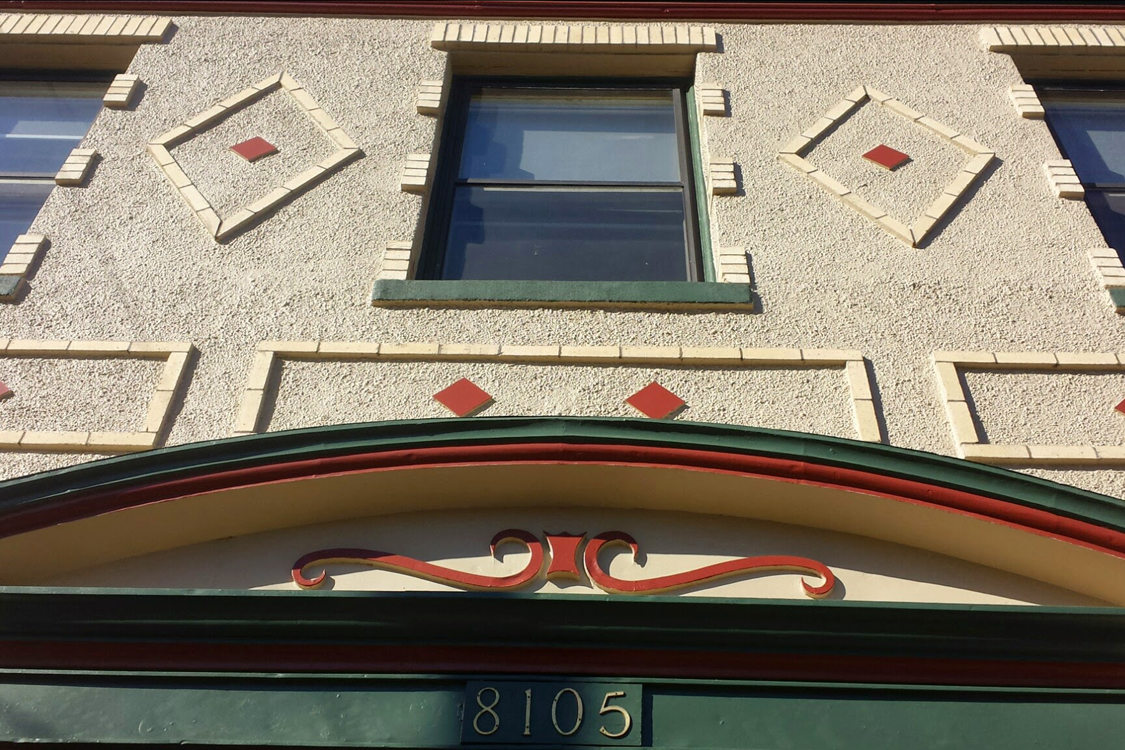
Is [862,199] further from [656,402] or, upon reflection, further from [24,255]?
[24,255]

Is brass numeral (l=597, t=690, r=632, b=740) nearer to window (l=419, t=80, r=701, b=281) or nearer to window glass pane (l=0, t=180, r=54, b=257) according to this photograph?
window (l=419, t=80, r=701, b=281)

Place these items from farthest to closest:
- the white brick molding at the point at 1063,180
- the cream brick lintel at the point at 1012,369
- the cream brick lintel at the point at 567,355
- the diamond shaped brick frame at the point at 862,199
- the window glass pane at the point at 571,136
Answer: the window glass pane at the point at 571,136
the white brick molding at the point at 1063,180
the diamond shaped brick frame at the point at 862,199
the cream brick lintel at the point at 567,355
the cream brick lintel at the point at 1012,369

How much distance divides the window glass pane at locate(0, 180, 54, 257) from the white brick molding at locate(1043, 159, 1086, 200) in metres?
5.46

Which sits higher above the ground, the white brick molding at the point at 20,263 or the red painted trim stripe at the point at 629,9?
the red painted trim stripe at the point at 629,9

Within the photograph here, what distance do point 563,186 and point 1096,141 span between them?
10.8 feet

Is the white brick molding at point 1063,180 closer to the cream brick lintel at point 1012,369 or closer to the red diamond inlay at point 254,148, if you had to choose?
the cream brick lintel at point 1012,369

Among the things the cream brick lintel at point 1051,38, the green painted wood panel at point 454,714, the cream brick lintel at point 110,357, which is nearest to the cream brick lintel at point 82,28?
the cream brick lintel at point 110,357

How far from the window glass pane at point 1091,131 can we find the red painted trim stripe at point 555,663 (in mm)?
3782

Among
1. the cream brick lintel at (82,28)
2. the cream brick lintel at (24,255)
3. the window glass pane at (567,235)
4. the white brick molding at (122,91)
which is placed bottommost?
the cream brick lintel at (24,255)

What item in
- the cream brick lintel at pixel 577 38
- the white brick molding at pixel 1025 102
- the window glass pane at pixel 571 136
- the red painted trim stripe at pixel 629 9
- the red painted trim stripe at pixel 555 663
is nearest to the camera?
the red painted trim stripe at pixel 555 663

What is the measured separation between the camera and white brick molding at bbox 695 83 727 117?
19.6 feet

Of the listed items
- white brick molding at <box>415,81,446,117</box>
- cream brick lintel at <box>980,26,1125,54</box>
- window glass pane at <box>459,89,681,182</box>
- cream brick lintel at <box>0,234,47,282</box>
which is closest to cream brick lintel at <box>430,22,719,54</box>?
window glass pane at <box>459,89,681,182</box>

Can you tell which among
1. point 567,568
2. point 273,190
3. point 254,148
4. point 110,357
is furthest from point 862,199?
point 110,357

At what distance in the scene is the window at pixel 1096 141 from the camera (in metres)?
6.05
